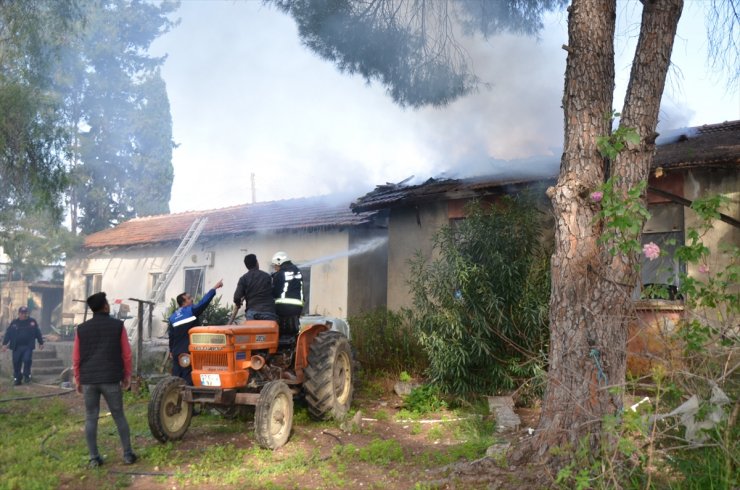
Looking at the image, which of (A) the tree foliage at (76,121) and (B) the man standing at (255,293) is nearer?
(B) the man standing at (255,293)

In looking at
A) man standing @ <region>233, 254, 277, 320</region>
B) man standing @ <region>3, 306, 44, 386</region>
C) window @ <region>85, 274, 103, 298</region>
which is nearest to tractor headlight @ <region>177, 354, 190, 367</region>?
man standing @ <region>233, 254, 277, 320</region>

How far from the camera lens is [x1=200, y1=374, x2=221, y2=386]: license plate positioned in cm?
693

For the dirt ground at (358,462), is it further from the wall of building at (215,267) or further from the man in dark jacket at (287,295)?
the wall of building at (215,267)

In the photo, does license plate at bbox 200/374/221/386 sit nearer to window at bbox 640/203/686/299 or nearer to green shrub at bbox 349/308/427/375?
green shrub at bbox 349/308/427/375

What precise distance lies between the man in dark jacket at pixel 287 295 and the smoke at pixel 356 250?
18.6ft

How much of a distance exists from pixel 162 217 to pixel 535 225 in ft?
54.7

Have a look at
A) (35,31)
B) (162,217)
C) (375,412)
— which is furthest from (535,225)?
(162,217)

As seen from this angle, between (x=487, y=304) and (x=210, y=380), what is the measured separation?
13.3ft

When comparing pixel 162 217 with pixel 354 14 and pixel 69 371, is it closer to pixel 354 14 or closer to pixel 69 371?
pixel 69 371

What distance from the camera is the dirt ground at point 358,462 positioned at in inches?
195

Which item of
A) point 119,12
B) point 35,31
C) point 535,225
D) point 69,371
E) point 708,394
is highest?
point 119,12

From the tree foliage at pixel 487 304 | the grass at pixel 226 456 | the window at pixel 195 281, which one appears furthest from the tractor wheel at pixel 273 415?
the window at pixel 195 281

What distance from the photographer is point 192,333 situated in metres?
7.26

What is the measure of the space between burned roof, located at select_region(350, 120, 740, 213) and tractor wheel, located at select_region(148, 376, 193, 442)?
222 inches
